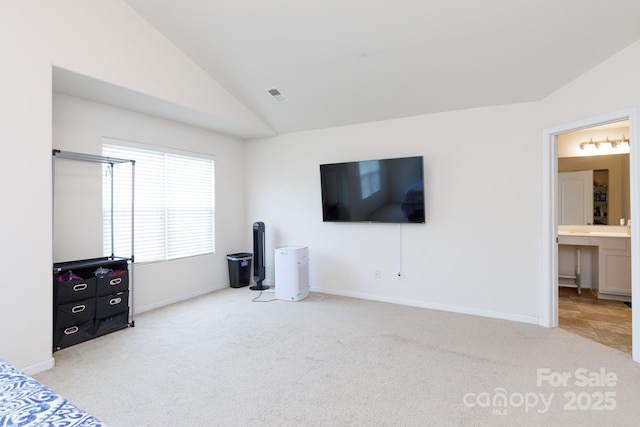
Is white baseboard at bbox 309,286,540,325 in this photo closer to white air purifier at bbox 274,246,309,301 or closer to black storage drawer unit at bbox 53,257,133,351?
white air purifier at bbox 274,246,309,301

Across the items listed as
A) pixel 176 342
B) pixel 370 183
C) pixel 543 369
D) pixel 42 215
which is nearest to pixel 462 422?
pixel 543 369

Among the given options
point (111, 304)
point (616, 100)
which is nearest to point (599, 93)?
point (616, 100)

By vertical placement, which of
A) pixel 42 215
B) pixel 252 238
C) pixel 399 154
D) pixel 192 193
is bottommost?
pixel 252 238

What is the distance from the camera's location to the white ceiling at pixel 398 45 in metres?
2.68

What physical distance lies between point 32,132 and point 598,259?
6453 millimetres

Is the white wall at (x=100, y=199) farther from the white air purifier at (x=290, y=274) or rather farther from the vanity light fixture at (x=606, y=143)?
the vanity light fixture at (x=606, y=143)

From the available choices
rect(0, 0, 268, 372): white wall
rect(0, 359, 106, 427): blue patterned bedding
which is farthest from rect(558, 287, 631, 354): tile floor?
rect(0, 0, 268, 372): white wall

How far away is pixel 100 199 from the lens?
12.3ft

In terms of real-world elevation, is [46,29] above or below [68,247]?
above

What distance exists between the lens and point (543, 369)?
2662 mm

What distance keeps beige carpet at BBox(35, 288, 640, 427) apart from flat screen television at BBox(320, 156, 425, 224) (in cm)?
132

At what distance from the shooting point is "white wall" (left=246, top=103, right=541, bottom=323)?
3.75 meters

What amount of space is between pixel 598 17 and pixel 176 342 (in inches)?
173

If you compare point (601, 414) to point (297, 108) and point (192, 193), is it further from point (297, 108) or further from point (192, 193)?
point (192, 193)
